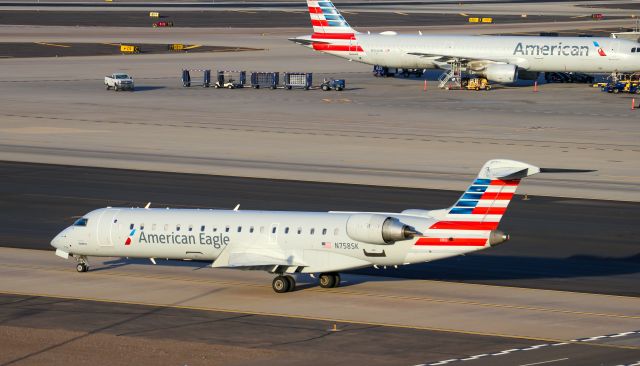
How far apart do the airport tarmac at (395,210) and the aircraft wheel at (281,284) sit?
5.55m

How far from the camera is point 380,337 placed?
36875 mm

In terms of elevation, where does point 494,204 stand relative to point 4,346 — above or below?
above

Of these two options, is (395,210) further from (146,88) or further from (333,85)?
(146,88)

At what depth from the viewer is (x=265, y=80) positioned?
127000 mm

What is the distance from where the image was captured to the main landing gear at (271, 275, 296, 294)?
43.6 meters

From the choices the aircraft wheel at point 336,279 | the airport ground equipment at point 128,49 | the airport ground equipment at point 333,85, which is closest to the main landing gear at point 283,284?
the aircraft wheel at point 336,279

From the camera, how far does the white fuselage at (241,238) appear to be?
41.9 metres

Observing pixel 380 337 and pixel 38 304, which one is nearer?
A: pixel 380 337

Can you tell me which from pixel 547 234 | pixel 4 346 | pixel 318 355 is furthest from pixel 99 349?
pixel 547 234

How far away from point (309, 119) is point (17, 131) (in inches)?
925

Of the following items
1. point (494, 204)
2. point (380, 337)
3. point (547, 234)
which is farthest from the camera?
point (547, 234)

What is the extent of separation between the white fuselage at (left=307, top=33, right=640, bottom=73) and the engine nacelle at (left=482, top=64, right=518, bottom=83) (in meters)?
1.19

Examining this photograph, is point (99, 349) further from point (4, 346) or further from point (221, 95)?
point (221, 95)

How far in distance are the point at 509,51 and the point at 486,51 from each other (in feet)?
7.59
